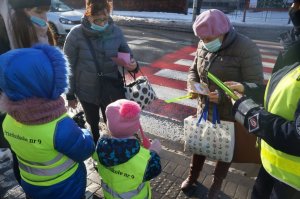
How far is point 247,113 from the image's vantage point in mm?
1971

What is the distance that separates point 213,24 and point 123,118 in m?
1.28

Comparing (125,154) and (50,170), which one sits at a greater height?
(125,154)

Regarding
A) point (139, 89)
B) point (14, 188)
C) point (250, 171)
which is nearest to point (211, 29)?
point (139, 89)

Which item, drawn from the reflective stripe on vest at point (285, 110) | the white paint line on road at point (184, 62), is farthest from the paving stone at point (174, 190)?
the white paint line on road at point (184, 62)

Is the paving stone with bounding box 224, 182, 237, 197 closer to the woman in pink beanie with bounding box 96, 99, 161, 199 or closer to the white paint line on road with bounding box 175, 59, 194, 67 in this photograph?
the woman in pink beanie with bounding box 96, 99, 161, 199

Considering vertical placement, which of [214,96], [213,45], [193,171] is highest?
[213,45]

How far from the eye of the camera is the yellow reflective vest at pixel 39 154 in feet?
6.48

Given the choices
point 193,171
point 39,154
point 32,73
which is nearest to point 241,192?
point 193,171

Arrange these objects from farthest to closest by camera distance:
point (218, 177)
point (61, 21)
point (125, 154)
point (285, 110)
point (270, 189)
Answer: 1. point (61, 21)
2. point (218, 177)
3. point (270, 189)
4. point (125, 154)
5. point (285, 110)

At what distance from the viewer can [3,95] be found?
2027mm

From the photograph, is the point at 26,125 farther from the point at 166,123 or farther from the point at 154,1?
the point at 154,1

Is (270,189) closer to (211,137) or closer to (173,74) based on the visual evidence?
(211,137)

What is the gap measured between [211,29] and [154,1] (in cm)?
2001

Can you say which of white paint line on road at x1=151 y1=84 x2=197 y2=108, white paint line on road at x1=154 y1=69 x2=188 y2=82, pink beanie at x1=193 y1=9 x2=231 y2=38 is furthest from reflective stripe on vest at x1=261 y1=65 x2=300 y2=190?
white paint line on road at x1=154 y1=69 x2=188 y2=82
